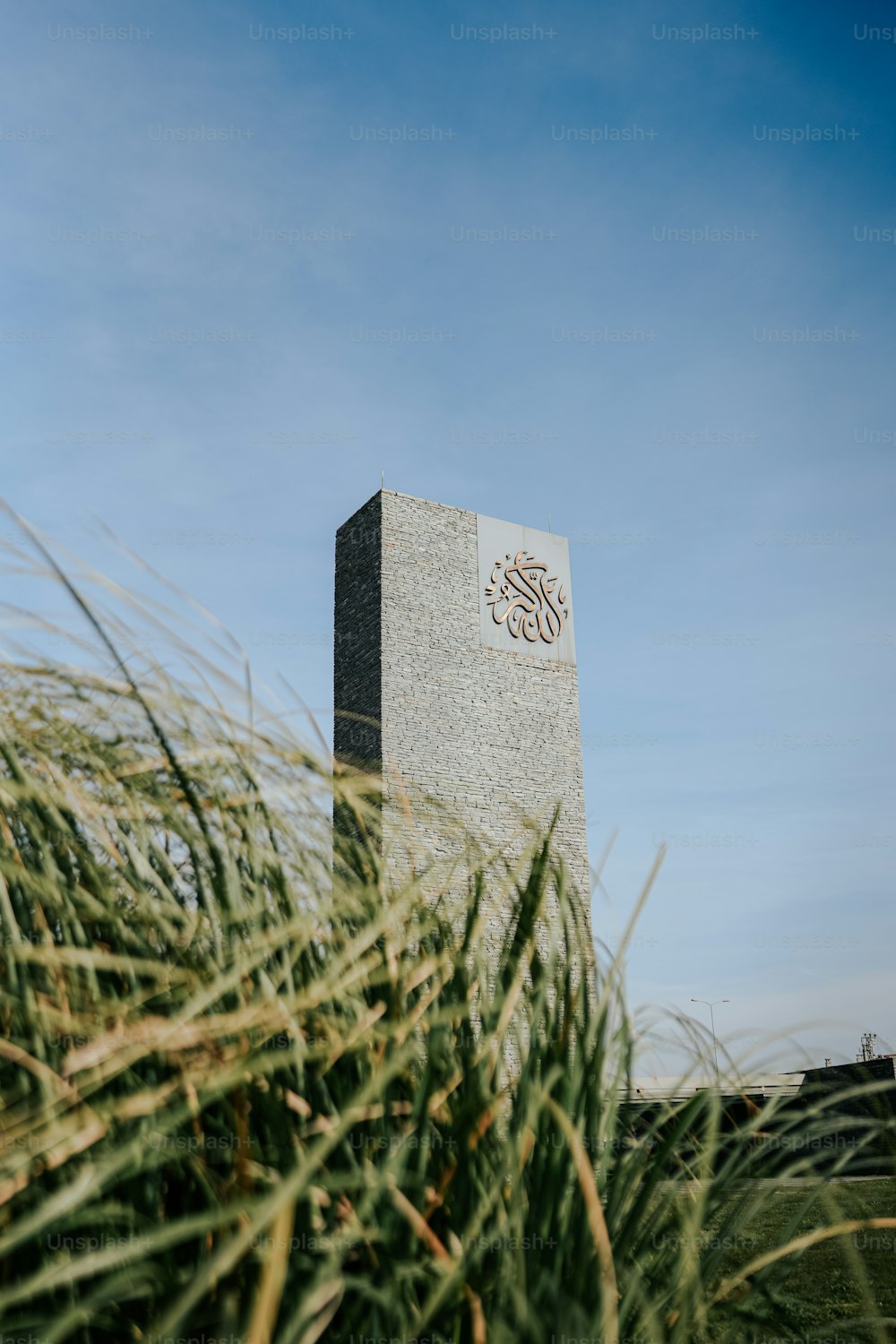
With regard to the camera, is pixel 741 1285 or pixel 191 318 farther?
pixel 191 318

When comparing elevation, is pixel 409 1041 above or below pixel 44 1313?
above

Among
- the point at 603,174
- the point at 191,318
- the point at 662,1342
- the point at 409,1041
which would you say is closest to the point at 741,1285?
the point at 662,1342

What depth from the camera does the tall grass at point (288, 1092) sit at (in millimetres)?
655

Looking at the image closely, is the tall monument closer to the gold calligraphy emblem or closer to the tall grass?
the gold calligraphy emblem

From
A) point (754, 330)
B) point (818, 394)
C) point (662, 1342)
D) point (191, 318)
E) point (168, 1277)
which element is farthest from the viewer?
point (754, 330)

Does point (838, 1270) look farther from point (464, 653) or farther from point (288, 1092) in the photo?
point (464, 653)

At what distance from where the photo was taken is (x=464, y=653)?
13039mm

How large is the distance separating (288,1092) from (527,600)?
44.0 ft

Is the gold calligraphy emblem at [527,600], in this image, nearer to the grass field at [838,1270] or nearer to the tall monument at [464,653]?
the tall monument at [464,653]

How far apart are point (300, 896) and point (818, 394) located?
7029 mm

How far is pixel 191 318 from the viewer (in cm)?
512

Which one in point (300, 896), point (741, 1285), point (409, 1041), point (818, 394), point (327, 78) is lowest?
point (741, 1285)

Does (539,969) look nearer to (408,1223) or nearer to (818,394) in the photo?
(408,1223)

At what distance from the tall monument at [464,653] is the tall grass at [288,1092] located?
10500mm
